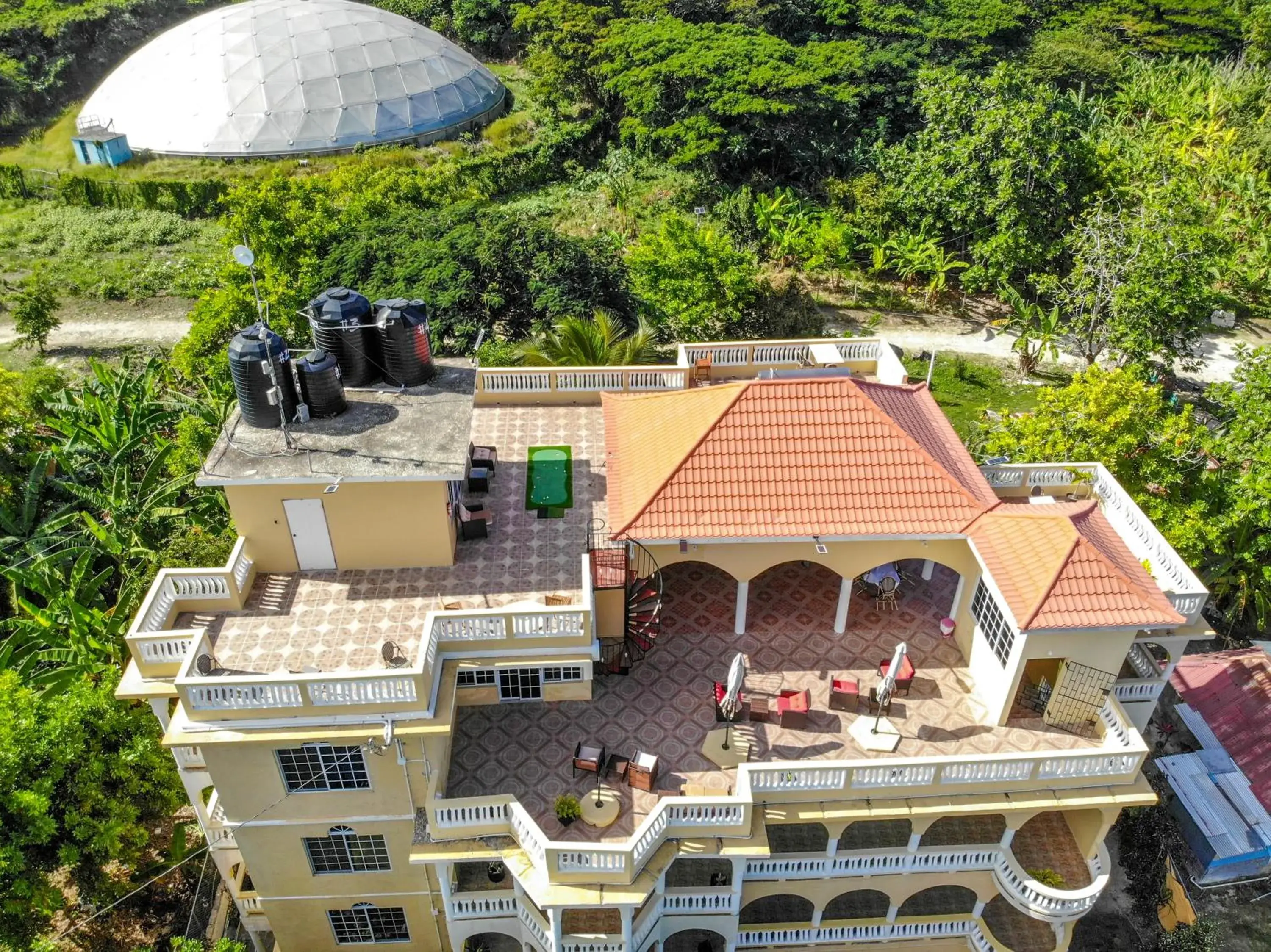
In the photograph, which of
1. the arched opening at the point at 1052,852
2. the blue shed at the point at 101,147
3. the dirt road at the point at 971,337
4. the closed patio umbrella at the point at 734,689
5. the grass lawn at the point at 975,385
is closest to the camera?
the closed patio umbrella at the point at 734,689

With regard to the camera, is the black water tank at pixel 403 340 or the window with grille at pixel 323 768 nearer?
the window with grille at pixel 323 768

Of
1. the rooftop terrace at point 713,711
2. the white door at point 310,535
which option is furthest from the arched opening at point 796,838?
the white door at point 310,535

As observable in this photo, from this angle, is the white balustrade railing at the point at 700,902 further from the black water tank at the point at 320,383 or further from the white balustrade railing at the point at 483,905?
the black water tank at the point at 320,383

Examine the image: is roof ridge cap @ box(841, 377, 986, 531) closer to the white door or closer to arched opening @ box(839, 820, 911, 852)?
arched opening @ box(839, 820, 911, 852)

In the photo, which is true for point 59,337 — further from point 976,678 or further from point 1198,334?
point 1198,334

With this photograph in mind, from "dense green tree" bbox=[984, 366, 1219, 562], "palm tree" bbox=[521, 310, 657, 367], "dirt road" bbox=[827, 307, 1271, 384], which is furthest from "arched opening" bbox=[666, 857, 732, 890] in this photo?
"dirt road" bbox=[827, 307, 1271, 384]

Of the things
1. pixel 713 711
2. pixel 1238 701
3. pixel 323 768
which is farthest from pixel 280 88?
pixel 1238 701
